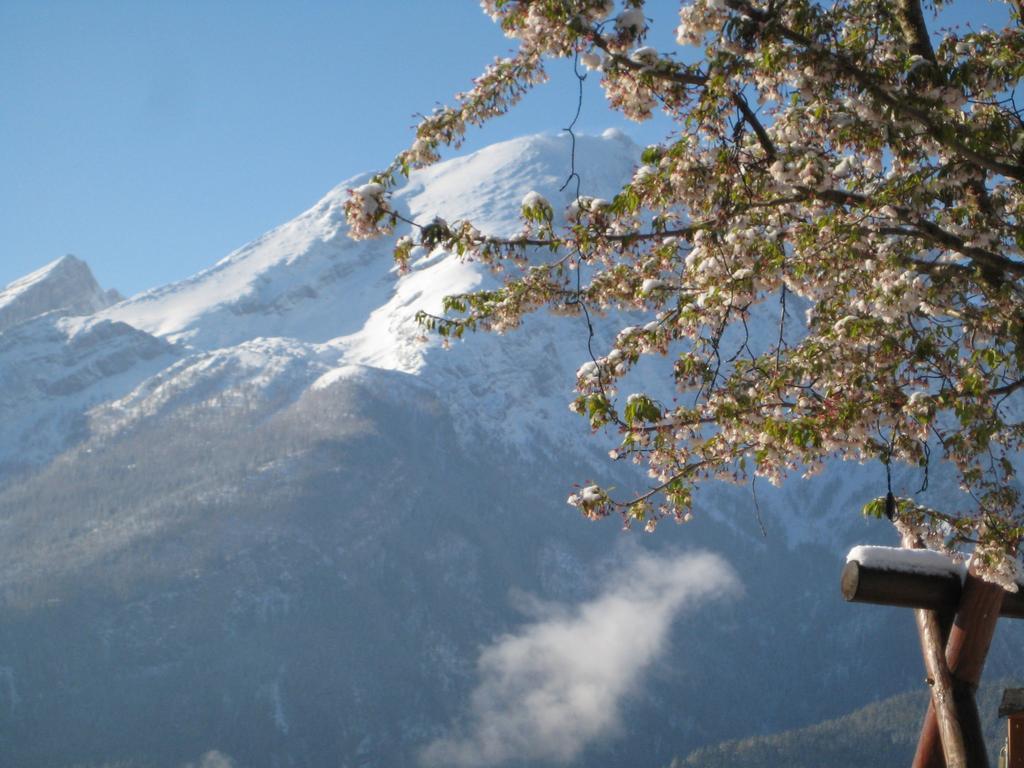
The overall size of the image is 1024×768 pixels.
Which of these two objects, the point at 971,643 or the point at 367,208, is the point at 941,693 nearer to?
the point at 971,643

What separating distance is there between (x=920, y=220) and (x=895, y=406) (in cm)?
138

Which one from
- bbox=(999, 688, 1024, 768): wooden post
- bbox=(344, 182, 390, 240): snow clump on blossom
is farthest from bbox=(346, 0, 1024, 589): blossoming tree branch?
bbox=(999, 688, 1024, 768): wooden post

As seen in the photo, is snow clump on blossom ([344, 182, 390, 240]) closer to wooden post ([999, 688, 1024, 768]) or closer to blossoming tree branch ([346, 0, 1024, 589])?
blossoming tree branch ([346, 0, 1024, 589])

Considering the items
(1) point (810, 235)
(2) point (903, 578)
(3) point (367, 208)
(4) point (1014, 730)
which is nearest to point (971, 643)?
(2) point (903, 578)

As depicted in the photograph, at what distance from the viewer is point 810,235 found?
7973mm

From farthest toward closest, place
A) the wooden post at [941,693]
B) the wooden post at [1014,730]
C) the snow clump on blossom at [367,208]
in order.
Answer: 1. the snow clump on blossom at [367,208]
2. the wooden post at [1014,730]
3. the wooden post at [941,693]

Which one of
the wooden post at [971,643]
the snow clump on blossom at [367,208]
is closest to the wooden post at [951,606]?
the wooden post at [971,643]

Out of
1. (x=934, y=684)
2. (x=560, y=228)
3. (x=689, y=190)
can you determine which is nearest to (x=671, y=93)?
(x=689, y=190)

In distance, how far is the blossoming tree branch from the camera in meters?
7.44

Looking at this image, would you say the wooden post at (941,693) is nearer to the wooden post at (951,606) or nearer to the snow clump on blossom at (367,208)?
the wooden post at (951,606)

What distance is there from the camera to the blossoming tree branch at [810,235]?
24.4ft

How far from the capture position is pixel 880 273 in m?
8.37

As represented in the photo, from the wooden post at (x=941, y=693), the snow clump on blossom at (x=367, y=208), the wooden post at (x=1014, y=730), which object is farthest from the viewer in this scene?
the snow clump on blossom at (x=367, y=208)

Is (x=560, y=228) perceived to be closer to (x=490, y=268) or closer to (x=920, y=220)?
(x=490, y=268)
